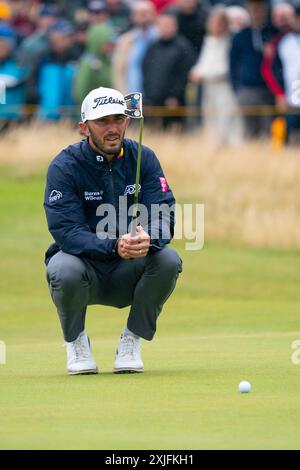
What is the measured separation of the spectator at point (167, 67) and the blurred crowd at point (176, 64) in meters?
0.02

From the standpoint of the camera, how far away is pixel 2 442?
22.2 ft

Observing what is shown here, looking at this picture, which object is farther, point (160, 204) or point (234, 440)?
point (160, 204)

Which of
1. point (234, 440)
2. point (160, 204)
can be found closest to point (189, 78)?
point (160, 204)

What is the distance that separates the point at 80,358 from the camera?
9461 millimetres

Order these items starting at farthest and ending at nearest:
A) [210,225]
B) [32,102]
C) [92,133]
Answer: [32,102]
[210,225]
[92,133]

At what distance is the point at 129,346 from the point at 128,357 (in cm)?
8

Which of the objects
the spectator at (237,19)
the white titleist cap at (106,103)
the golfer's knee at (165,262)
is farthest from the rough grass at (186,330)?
the spectator at (237,19)

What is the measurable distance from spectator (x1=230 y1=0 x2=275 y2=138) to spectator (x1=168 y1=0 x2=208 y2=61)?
111 cm

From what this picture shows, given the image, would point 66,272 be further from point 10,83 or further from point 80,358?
point 10,83

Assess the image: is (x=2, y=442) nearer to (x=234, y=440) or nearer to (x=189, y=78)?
(x=234, y=440)

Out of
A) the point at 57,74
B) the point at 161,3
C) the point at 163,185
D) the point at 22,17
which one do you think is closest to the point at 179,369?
the point at 163,185

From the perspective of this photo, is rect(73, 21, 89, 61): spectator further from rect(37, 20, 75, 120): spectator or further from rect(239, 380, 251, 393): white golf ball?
rect(239, 380, 251, 393): white golf ball

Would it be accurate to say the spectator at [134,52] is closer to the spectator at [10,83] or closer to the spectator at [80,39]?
the spectator at [80,39]

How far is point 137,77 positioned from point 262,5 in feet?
9.26
